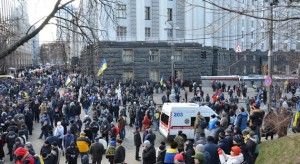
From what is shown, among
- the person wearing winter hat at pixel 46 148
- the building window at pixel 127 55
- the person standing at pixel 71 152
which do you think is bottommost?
the person standing at pixel 71 152

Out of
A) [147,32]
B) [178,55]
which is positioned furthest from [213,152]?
[147,32]

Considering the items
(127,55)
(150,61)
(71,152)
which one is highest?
(127,55)

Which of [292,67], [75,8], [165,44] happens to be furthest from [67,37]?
[165,44]

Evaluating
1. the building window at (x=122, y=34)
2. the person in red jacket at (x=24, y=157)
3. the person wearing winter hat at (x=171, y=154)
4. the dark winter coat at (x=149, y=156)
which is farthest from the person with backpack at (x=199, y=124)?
the building window at (x=122, y=34)

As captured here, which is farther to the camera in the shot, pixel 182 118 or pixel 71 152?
pixel 182 118

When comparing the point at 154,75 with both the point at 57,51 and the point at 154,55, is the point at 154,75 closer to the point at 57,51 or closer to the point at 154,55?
the point at 154,55

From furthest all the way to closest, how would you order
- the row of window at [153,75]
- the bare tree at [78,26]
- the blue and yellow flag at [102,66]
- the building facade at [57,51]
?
1. the row of window at [153,75]
2. the blue and yellow flag at [102,66]
3. the building facade at [57,51]
4. the bare tree at [78,26]

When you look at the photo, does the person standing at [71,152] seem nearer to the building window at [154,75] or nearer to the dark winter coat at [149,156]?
the dark winter coat at [149,156]

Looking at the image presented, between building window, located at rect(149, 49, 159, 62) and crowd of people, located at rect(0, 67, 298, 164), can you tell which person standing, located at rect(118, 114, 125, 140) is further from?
building window, located at rect(149, 49, 159, 62)

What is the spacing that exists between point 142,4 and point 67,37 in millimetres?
39091

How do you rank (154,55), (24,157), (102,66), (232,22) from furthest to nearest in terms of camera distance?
(154,55), (102,66), (24,157), (232,22)

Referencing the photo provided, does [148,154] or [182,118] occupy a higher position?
[182,118]

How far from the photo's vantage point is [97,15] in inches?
374

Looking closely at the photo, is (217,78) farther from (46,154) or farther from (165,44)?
(46,154)
